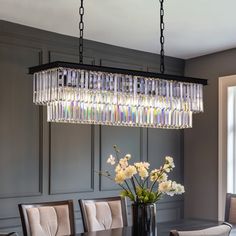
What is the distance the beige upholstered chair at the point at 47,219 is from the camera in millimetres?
3207

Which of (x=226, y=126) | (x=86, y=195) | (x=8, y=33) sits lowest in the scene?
(x=86, y=195)

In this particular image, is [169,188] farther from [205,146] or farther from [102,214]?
[205,146]

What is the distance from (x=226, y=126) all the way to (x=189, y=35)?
1.25 m

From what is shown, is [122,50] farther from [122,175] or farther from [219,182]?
[122,175]

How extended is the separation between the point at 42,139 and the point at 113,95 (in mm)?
1421

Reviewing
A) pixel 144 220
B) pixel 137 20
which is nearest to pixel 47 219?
pixel 144 220

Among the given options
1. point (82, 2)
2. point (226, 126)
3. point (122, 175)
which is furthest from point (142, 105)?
point (226, 126)

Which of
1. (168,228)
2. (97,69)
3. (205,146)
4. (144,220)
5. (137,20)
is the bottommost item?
(168,228)

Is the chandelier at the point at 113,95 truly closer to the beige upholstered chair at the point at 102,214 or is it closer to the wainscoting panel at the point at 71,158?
the beige upholstered chair at the point at 102,214

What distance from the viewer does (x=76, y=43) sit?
15.1 ft

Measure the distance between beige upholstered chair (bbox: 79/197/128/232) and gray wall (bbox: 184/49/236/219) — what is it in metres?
1.80

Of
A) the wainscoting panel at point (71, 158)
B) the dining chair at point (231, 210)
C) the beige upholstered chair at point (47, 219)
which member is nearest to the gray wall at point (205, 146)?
the dining chair at point (231, 210)

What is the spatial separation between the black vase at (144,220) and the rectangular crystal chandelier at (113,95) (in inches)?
27.6

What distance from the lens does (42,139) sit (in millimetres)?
4273
